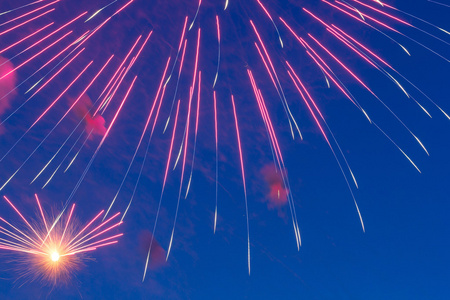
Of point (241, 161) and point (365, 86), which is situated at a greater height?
point (365, 86)

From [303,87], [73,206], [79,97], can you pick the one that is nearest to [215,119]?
[303,87]

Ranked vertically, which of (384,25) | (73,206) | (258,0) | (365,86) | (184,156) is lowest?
(73,206)

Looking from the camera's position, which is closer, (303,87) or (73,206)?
(303,87)

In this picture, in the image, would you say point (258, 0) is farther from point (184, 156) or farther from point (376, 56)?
point (184, 156)

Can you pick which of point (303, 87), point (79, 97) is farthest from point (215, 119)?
point (79, 97)

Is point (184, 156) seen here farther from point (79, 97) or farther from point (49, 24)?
point (49, 24)

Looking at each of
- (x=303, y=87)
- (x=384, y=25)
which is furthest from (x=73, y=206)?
(x=384, y=25)

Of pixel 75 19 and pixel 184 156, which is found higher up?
pixel 75 19

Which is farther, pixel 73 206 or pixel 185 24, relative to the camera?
pixel 73 206

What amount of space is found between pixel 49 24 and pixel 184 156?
6426 millimetres

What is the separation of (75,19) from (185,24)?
377 centimetres

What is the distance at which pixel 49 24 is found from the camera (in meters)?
19.5

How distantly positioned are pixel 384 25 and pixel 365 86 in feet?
7.05

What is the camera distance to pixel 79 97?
792 inches
